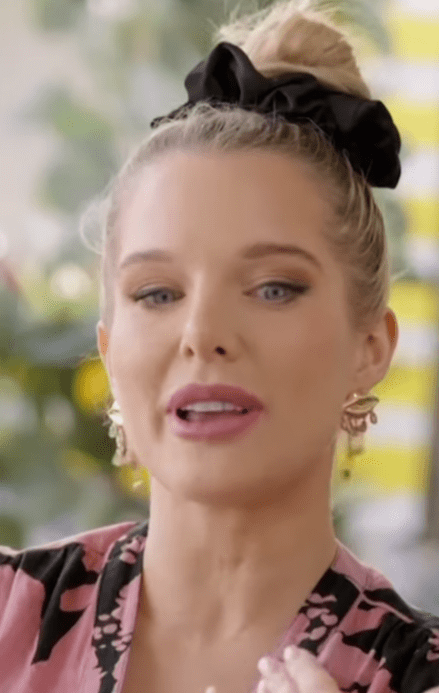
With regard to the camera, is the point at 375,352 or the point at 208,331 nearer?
the point at 208,331

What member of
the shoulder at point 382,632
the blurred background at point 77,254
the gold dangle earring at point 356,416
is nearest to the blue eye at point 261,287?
the gold dangle earring at point 356,416

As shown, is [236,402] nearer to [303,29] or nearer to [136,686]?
[136,686]

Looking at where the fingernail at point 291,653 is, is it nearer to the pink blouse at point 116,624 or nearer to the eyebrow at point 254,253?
the pink blouse at point 116,624

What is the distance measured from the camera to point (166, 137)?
1.03m

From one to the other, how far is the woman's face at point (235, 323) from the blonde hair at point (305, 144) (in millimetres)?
16

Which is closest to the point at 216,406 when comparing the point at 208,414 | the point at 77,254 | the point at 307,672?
the point at 208,414

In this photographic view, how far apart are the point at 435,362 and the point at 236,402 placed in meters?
1.62

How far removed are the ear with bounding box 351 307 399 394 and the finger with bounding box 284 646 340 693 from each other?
240 mm

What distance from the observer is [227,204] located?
94cm

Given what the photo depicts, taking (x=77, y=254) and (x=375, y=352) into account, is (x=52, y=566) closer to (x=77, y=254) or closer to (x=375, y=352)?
(x=375, y=352)

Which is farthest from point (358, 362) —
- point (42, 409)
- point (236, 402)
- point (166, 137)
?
point (42, 409)

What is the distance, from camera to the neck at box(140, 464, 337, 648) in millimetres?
967

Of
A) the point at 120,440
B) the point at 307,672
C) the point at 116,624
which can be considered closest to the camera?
the point at 307,672

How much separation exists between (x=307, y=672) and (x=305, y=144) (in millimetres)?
441
